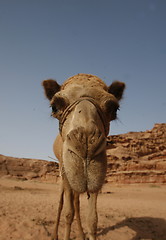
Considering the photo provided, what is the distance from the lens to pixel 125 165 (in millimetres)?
36594

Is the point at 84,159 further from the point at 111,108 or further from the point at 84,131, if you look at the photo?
the point at 111,108

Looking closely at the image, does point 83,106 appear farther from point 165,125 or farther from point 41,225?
point 165,125

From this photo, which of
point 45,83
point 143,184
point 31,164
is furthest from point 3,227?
point 31,164

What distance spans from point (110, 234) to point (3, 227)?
338cm

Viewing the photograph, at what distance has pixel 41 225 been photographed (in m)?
6.26

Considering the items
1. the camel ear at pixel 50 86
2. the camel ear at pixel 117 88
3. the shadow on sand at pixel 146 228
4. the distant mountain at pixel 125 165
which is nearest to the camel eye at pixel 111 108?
the camel ear at pixel 117 88

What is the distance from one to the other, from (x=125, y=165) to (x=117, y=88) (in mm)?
35048

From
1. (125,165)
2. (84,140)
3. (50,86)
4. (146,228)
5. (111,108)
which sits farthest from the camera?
(125,165)

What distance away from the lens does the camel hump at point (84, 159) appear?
7.23 ft

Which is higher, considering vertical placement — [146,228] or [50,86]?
[50,86]

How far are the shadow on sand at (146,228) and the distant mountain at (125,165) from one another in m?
25.3

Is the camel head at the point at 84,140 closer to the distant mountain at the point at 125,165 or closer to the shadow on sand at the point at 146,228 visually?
the shadow on sand at the point at 146,228

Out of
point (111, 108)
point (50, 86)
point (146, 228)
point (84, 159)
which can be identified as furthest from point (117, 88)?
point (146, 228)

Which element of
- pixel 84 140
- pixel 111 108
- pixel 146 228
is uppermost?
pixel 111 108
